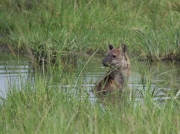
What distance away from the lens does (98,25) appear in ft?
42.1

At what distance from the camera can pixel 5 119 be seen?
18.6 ft

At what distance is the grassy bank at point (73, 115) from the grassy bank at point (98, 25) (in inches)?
149

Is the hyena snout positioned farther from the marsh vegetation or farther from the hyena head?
the marsh vegetation

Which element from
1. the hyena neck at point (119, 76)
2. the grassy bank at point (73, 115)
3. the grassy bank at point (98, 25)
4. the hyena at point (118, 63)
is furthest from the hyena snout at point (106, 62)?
the grassy bank at point (73, 115)

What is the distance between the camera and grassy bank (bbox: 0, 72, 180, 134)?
489 centimetres

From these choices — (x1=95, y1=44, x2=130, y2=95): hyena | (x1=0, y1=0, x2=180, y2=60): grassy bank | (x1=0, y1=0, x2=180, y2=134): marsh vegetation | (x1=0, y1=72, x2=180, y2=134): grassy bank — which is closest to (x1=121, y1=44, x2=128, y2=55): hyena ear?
(x1=95, y1=44, x2=130, y2=95): hyena

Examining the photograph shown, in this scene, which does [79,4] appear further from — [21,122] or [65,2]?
[21,122]

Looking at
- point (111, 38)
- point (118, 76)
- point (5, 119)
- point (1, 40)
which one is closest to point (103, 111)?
point (5, 119)

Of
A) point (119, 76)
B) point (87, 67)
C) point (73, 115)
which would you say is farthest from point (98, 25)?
point (73, 115)

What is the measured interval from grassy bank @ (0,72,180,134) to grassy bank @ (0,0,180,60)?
380 centimetres

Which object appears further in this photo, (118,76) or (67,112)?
(118,76)

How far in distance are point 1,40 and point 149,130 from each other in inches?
333

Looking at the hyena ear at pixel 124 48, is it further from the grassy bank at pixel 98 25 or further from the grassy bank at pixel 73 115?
the grassy bank at pixel 73 115

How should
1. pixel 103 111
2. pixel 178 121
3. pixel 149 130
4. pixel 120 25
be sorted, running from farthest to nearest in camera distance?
pixel 120 25
pixel 103 111
pixel 178 121
pixel 149 130
